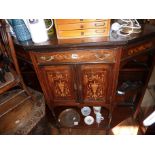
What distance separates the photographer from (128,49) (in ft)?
3.41

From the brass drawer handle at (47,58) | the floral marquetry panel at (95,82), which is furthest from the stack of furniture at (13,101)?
the floral marquetry panel at (95,82)

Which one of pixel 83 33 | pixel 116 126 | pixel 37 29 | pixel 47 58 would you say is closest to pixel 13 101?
pixel 47 58

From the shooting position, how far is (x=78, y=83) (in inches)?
47.4

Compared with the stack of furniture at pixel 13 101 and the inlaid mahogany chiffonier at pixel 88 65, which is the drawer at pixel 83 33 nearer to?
the inlaid mahogany chiffonier at pixel 88 65

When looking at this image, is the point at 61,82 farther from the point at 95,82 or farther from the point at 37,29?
the point at 37,29

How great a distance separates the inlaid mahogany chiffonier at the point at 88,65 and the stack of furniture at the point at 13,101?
11 centimetres

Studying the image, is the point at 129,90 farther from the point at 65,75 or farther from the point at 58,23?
the point at 58,23

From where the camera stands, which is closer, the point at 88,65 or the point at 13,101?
the point at 88,65

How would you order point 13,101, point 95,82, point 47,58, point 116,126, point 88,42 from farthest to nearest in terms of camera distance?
point 116,126 < point 13,101 < point 95,82 < point 47,58 < point 88,42

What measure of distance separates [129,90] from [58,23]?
0.92 metres

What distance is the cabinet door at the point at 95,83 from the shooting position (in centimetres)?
110

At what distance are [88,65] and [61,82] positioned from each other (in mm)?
275

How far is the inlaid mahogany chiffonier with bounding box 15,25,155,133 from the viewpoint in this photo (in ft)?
3.21
